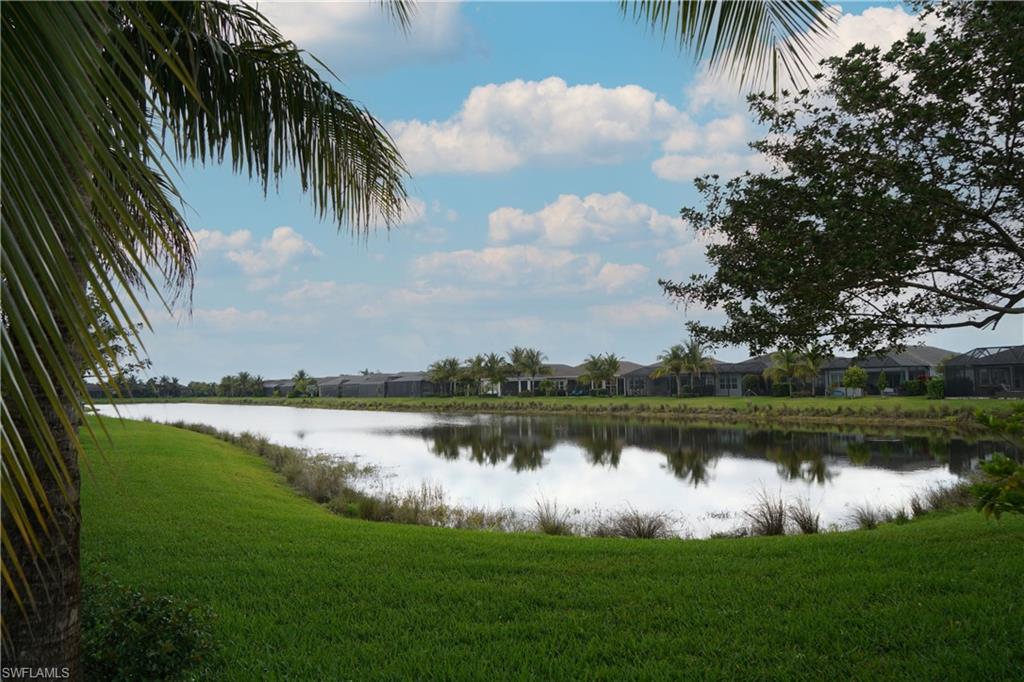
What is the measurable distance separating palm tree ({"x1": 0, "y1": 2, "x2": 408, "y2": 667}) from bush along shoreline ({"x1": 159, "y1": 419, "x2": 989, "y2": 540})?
674cm

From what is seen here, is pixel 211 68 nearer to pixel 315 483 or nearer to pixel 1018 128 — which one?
pixel 1018 128

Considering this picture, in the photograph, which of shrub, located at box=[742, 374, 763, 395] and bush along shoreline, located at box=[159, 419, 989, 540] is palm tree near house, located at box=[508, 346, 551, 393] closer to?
shrub, located at box=[742, 374, 763, 395]

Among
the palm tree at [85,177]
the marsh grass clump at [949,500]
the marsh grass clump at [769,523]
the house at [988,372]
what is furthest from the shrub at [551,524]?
the house at [988,372]

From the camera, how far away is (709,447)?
2719 cm

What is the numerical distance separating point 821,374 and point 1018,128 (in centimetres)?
5202

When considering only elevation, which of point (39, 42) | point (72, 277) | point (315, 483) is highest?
point (39, 42)

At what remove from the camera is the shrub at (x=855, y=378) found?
4731 cm

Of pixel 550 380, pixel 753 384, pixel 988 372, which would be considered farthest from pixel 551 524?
pixel 550 380

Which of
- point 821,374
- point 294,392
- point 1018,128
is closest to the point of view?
point 1018,128

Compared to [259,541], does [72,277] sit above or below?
above

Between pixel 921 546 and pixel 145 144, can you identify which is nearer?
pixel 145 144

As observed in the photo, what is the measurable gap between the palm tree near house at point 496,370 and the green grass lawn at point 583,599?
72119 millimetres

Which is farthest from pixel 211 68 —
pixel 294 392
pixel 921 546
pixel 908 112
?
pixel 294 392

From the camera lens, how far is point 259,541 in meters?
7.90
